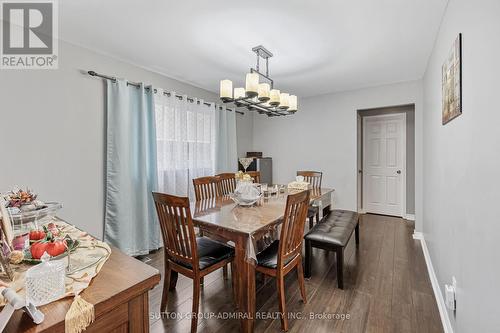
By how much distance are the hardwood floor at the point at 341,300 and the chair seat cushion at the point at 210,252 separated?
0.44 m

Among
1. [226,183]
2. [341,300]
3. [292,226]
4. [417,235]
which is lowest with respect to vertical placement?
[341,300]

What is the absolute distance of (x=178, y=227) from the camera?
1.69 meters

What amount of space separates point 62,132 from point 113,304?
2.41 metres

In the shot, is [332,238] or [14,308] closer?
[14,308]

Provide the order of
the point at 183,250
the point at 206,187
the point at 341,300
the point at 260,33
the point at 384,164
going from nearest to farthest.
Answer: the point at 183,250 → the point at 341,300 → the point at 260,33 → the point at 206,187 → the point at 384,164

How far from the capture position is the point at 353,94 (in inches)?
167

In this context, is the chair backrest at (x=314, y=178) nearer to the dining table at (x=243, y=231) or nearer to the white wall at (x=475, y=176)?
the dining table at (x=243, y=231)

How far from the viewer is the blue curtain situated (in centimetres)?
277

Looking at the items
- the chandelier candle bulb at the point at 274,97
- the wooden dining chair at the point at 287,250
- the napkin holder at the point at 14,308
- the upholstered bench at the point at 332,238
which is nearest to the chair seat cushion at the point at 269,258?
the wooden dining chair at the point at 287,250

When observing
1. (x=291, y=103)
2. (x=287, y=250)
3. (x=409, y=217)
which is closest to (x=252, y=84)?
(x=291, y=103)

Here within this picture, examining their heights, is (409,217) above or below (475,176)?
below

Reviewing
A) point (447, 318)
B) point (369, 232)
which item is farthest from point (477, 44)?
point (369, 232)

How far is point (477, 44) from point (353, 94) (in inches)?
129

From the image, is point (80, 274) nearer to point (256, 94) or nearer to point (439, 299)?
point (256, 94)
